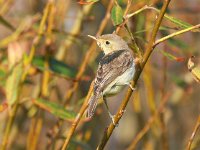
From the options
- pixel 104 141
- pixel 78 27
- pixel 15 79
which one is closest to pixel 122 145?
pixel 78 27

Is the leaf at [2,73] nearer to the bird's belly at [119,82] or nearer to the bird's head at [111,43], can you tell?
the bird's head at [111,43]

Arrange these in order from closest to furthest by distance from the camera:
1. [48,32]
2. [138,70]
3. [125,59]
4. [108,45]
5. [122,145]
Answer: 1. [138,70]
2. [125,59]
3. [108,45]
4. [48,32]
5. [122,145]

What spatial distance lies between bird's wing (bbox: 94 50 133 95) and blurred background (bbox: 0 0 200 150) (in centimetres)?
11

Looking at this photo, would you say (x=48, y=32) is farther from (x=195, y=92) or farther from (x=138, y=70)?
(x=195, y=92)

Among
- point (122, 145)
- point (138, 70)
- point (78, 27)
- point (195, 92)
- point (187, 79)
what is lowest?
point (122, 145)

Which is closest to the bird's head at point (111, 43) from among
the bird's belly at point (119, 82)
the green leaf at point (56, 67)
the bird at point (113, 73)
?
the bird at point (113, 73)

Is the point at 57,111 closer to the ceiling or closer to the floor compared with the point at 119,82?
closer to the floor

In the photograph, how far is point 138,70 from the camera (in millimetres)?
2004

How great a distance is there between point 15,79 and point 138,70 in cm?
89

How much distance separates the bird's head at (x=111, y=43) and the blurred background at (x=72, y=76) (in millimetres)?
63

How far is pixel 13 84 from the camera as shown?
270cm

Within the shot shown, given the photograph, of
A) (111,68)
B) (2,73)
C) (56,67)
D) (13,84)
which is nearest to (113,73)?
(111,68)

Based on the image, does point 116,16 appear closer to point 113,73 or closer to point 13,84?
point 113,73

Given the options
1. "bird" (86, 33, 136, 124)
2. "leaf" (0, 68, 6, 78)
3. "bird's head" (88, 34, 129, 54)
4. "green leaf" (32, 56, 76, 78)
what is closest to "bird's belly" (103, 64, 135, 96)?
"bird" (86, 33, 136, 124)
